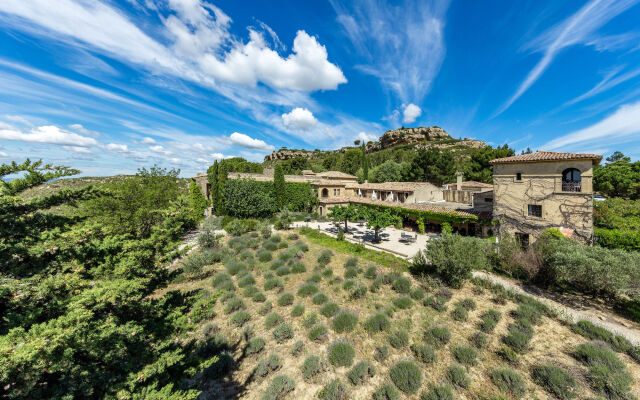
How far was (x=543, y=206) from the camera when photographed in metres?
15.2

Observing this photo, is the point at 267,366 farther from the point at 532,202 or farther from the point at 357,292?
the point at 532,202

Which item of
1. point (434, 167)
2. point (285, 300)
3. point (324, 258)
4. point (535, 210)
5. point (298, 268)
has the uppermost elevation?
point (434, 167)

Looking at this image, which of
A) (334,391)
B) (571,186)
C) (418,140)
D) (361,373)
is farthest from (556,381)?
(418,140)

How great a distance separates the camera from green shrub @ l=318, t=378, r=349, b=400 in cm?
607

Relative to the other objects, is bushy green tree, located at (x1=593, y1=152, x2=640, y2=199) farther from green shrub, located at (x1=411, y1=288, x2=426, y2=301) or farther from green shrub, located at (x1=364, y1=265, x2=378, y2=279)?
green shrub, located at (x1=364, y1=265, x2=378, y2=279)

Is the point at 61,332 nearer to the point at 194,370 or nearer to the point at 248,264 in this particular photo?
the point at 194,370

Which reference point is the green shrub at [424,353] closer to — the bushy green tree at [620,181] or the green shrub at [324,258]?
the green shrub at [324,258]

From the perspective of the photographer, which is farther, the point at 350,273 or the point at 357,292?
the point at 350,273

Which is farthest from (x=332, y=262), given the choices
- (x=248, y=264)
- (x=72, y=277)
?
(x=72, y=277)

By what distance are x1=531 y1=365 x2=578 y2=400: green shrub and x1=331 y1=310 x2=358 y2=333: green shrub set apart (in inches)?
230

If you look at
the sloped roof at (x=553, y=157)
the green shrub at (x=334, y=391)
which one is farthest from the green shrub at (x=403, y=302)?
the sloped roof at (x=553, y=157)

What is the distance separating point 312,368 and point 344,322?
240 cm

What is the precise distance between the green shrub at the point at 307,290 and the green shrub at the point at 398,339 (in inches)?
179

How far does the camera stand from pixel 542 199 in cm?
1516
